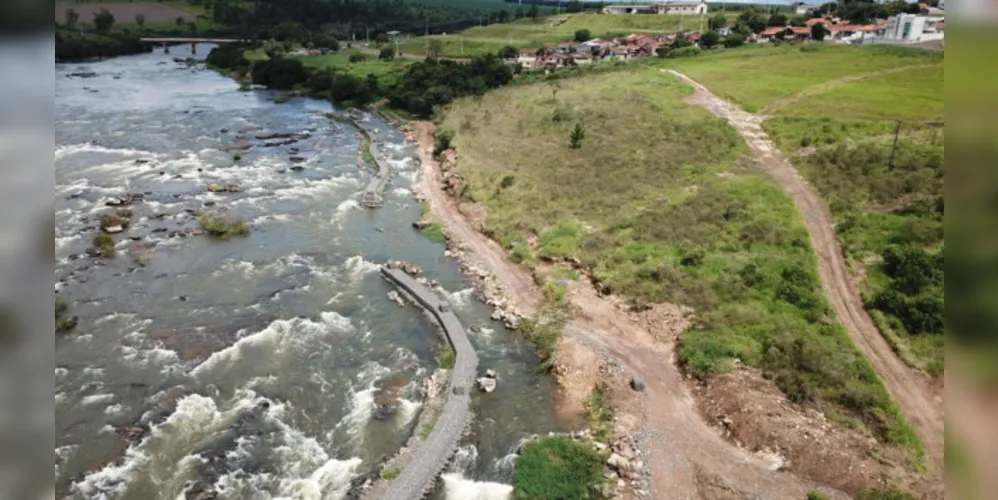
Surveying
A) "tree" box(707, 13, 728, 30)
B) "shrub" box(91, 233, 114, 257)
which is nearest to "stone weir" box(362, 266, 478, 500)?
"shrub" box(91, 233, 114, 257)

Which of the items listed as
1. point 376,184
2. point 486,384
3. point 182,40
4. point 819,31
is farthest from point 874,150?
point 182,40

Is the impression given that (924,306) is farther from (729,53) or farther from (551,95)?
(729,53)

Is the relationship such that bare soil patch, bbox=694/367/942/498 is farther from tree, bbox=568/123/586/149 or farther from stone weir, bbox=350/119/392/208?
tree, bbox=568/123/586/149

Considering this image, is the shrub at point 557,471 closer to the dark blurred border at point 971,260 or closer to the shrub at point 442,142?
the dark blurred border at point 971,260

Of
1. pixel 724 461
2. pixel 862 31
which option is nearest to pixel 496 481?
pixel 724 461

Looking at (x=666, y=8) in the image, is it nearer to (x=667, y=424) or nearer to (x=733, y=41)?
(x=733, y=41)

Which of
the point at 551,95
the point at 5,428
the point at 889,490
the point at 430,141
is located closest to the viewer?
the point at 5,428
